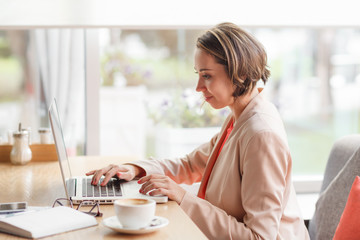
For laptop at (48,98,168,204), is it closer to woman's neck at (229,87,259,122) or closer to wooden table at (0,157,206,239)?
wooden table at (0,157,206,239)

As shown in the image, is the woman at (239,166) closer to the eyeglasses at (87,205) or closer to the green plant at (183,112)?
the eyeglasses at (87,205)

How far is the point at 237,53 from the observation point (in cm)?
171

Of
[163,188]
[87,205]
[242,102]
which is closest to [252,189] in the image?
[163,188]

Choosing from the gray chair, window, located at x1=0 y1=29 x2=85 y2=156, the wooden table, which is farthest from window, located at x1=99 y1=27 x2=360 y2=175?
the gray chair

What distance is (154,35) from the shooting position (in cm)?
337

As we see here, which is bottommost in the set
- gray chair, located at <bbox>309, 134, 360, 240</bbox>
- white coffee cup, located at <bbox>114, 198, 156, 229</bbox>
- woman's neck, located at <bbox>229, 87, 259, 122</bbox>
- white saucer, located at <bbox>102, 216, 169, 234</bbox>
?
gray chair, located at <bbox>309, 134, 360, 240</bbox>

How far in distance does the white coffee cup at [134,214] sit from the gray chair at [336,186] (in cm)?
91

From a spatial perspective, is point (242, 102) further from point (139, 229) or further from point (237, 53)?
point (139, 229)

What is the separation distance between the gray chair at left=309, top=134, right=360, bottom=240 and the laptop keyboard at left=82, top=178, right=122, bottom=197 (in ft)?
2.48

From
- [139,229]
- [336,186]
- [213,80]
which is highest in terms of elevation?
[213,80]

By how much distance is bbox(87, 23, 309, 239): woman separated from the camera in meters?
1.54

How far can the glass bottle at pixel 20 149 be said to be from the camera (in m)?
2.35

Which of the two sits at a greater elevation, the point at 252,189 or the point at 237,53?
the point at 237,53

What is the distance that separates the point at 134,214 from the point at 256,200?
0.42m
